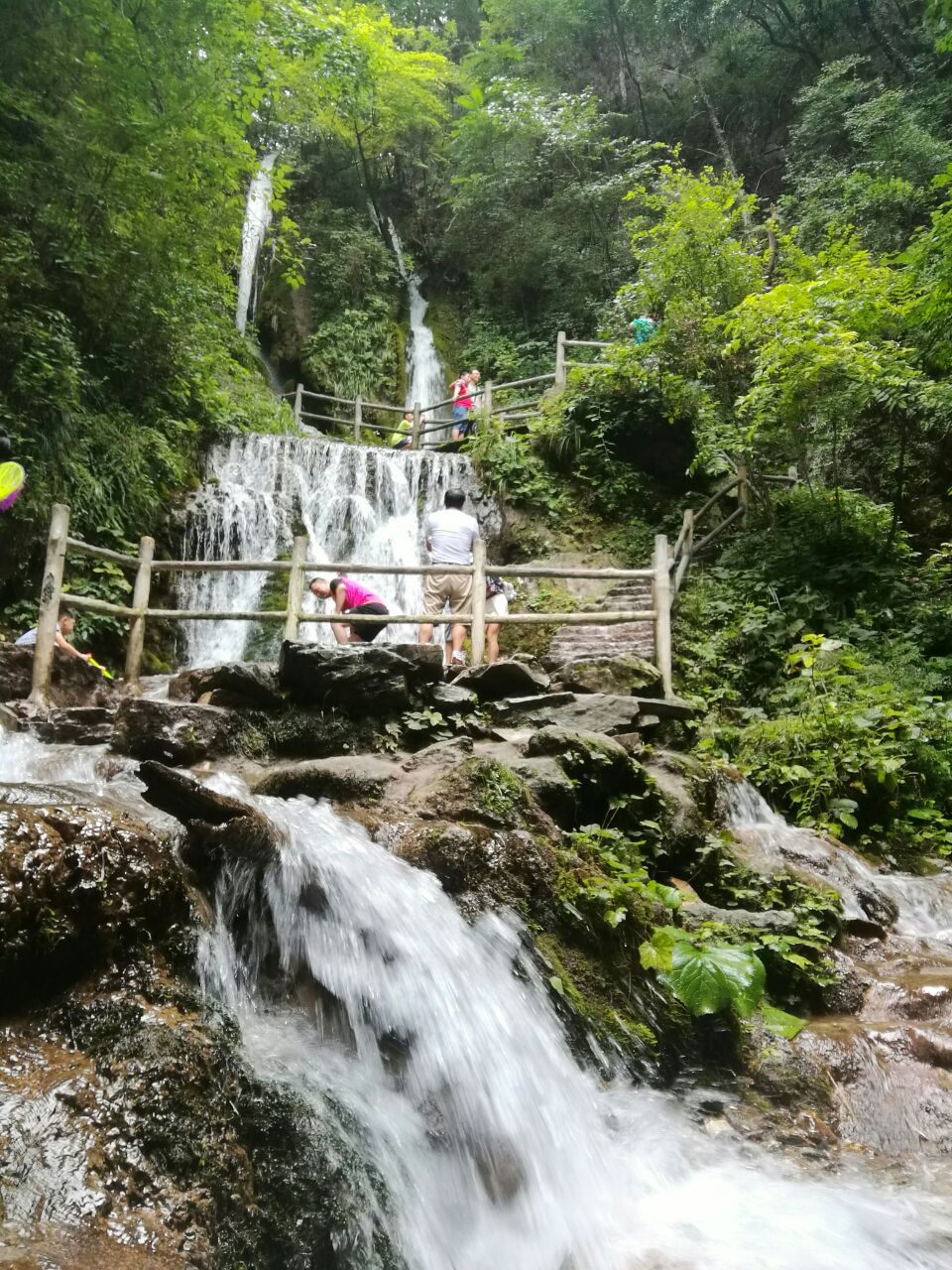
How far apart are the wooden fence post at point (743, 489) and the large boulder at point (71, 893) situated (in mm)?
9743

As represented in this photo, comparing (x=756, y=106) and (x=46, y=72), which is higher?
(x=756, y=106)

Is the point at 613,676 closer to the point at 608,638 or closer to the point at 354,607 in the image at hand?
the point at 608,638

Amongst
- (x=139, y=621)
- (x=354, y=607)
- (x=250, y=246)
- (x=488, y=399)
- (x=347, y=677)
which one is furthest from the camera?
(x=250, y=246)

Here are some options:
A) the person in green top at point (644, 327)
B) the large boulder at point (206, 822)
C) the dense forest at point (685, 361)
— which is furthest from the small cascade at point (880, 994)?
the person in green top at point (644, 327)

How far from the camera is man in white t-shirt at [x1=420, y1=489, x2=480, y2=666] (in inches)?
302

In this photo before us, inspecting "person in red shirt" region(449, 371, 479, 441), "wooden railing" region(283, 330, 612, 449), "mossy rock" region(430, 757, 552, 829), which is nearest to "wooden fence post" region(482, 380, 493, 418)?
"wooden railing" region(283, 330, 612, 449)

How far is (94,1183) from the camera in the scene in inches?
69.8

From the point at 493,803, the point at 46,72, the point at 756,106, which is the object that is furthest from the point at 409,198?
the point at 493,803

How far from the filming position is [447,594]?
7738mm

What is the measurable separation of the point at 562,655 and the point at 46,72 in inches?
316

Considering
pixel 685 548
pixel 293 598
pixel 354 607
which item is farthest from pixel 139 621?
pixel 685 548

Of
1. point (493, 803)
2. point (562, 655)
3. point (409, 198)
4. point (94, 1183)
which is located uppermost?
point (409, 198)

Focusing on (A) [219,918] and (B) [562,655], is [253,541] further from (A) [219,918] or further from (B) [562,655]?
(A) [219,918]

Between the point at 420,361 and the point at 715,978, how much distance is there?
61.8 ft
